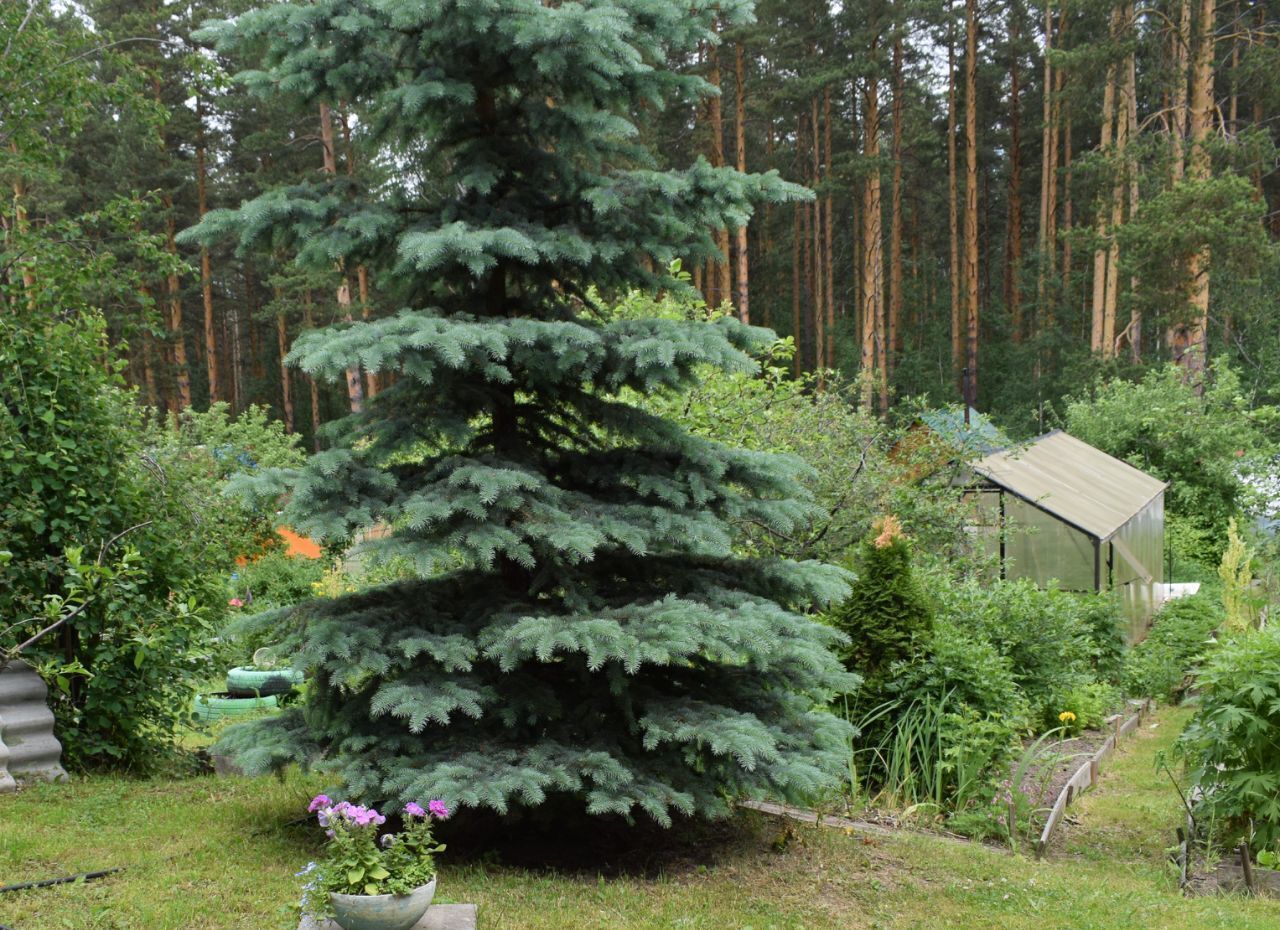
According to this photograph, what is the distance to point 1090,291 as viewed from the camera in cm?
3466

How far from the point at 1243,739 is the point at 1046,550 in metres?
6.55

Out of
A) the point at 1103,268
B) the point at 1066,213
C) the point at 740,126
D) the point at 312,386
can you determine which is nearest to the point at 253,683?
the point at 740,126

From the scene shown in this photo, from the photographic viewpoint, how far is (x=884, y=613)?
7.50 metres

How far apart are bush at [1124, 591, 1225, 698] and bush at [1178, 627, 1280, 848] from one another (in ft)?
17.6

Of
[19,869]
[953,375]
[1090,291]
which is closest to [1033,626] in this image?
[19,869]

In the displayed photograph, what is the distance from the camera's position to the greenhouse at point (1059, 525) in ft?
39.1

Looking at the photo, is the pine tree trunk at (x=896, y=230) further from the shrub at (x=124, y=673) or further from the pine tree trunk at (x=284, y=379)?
the shrub at (x=124, y=673)

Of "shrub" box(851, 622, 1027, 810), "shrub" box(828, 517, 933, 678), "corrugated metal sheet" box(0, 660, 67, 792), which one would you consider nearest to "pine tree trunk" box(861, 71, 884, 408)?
"shrub" box(828, 517, 933, 678)

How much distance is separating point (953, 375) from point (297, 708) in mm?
29143

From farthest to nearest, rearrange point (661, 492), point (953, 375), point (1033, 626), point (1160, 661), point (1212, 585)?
1. point (953, 375)
2. point (1212, 585)
3. point (1160, 661)
4. point (1033, 626)
5. point (661, 492)

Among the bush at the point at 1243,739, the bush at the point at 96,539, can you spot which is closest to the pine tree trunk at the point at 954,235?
the bush at the point at 1243,739

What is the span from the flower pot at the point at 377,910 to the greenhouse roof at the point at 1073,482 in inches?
354

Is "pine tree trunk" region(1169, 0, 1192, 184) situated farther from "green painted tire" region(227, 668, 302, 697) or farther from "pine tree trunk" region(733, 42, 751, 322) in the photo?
"green painted tire" region(227, 668, 302, 697)

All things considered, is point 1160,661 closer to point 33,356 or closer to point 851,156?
point 33,356
